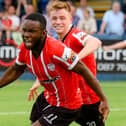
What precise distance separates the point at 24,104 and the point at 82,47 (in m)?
5.63

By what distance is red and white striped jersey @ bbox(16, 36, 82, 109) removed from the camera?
18.8 feet

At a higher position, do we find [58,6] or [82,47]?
[58,6]

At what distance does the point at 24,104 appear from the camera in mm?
12188

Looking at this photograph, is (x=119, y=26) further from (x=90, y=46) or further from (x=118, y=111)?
(x=90, y=46)

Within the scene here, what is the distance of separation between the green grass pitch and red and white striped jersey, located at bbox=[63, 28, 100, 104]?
9.76 feet

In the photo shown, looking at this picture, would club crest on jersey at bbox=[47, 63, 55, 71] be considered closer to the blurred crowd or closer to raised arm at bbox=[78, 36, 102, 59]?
raised arm at bbox=[78, 36, 102, 59]

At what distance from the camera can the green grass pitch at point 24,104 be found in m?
10.1

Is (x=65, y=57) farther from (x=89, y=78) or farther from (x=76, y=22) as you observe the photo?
(x=76, y=22)

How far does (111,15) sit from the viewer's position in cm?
1822

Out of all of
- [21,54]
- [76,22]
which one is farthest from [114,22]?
[21,54]

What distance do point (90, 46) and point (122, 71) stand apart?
11.2 m

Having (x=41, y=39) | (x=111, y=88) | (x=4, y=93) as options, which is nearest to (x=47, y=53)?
(x=41, y=39)

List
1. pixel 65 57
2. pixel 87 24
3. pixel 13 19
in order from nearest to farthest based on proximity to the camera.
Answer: pixel 65 57, pixel 87 24, pixel 13 19

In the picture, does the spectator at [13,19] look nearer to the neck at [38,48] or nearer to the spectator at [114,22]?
the spectator at [114,22]
